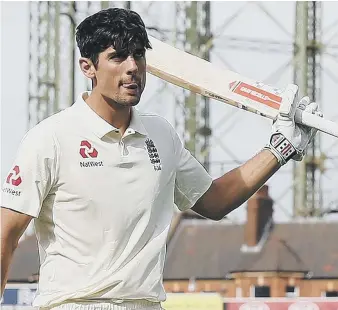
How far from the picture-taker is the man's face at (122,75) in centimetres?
355

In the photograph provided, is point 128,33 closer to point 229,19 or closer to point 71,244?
point 71,244

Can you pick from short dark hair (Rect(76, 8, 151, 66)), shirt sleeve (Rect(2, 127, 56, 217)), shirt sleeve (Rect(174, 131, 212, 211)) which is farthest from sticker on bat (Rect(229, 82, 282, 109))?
shirt sleeve (Rect(2, 127, 56, 217))

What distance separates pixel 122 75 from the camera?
3553 millimetres

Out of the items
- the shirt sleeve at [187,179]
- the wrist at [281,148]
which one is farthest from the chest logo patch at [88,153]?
the wrist at [281,148]

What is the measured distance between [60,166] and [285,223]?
113 ft

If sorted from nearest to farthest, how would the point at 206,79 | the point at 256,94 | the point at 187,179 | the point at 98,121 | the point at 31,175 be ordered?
the point at 31,175
the point at 98,121
the point at 187,179
the point at 256,94
the point at 206,79

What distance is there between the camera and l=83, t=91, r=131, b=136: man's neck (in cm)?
365

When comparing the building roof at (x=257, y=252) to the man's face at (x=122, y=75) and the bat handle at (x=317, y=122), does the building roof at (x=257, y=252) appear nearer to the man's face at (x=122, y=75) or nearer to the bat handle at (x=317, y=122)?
the bat handle at (x=317, y=122)

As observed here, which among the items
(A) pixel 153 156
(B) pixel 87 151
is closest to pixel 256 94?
(A) pixel 153 156

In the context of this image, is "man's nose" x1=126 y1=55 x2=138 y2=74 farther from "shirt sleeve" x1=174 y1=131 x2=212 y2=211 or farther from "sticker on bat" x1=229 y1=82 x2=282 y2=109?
"sticker on bat" x1=229 y1=82 x2=282 y2=109

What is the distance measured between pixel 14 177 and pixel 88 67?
1.34 feet

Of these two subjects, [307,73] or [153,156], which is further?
[307,73]

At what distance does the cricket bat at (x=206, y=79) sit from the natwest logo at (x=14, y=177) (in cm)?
90

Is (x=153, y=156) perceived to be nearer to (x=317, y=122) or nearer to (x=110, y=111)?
(x=110, y=111)
